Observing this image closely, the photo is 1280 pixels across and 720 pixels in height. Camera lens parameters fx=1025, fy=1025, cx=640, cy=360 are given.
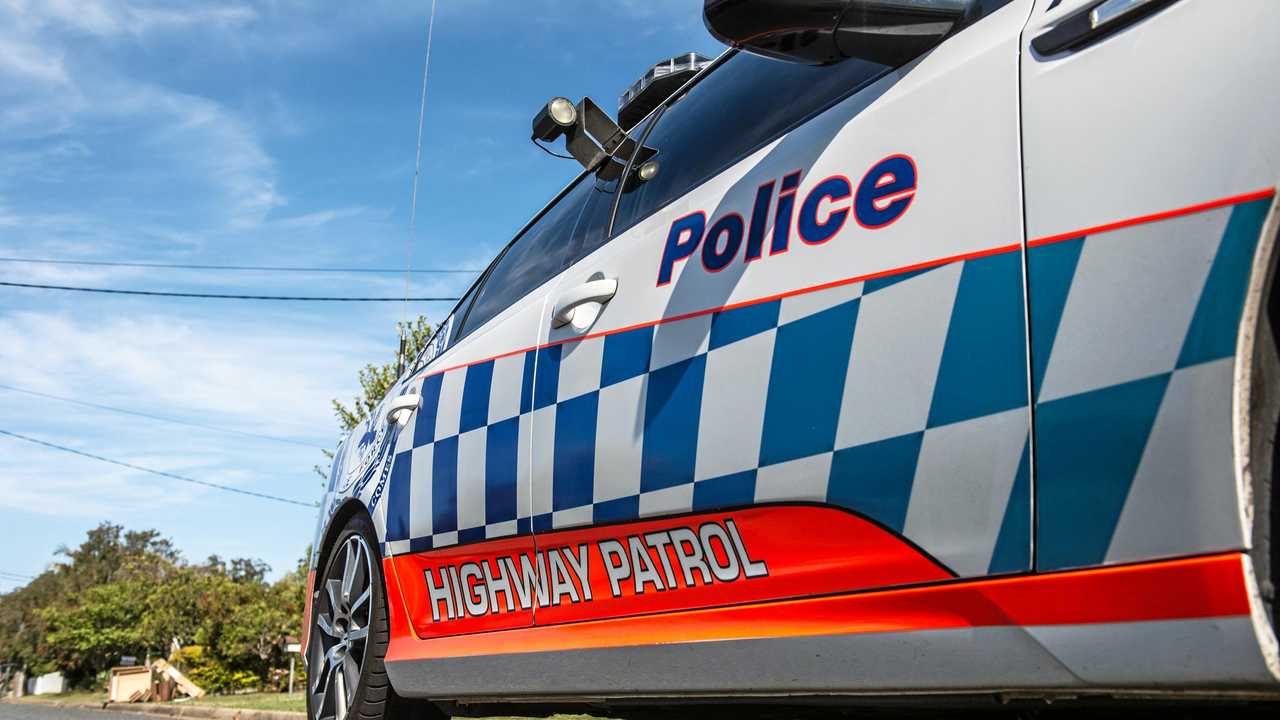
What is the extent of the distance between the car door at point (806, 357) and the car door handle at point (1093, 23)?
7 cm

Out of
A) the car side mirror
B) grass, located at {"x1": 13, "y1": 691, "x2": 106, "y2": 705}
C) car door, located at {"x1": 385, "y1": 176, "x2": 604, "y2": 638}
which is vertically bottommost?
car door, located at {"x1": 385, "y1": 176, "x2": 604, "y2": 638}

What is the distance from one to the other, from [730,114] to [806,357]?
2.49 feet

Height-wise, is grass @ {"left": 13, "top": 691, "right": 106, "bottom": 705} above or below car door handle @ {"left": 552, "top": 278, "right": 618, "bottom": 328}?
above

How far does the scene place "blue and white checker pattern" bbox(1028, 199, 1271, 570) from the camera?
1.16 meters

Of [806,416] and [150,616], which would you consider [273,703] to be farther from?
[150,616]

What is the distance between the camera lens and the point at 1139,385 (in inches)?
48.5

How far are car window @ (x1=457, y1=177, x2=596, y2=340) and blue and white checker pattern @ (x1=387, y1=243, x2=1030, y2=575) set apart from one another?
37 cm

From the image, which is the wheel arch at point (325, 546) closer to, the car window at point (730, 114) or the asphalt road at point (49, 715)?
the car window at point (730, 114)

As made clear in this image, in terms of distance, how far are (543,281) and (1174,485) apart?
1755 millimetres

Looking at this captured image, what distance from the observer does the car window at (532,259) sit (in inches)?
108

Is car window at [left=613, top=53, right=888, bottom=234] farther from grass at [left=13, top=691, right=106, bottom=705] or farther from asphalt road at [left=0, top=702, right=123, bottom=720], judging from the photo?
grass at [left=13, top=691, right=106, bottom=705]

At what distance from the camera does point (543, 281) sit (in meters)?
2.68

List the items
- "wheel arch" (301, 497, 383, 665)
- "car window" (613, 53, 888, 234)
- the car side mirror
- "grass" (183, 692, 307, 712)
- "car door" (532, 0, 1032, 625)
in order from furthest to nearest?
"grass" (183, 692, 307, 712)
"wheel arch" (301, 497, 383, 665)
"car window" (613, 53, 888, 234)
the car side mirror
"car door" (532, 0, 1032, 625)

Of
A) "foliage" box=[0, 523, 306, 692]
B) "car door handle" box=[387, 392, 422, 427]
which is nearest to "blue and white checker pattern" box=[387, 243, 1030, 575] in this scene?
"car door handle" box=[387, 392, 422, 427]
